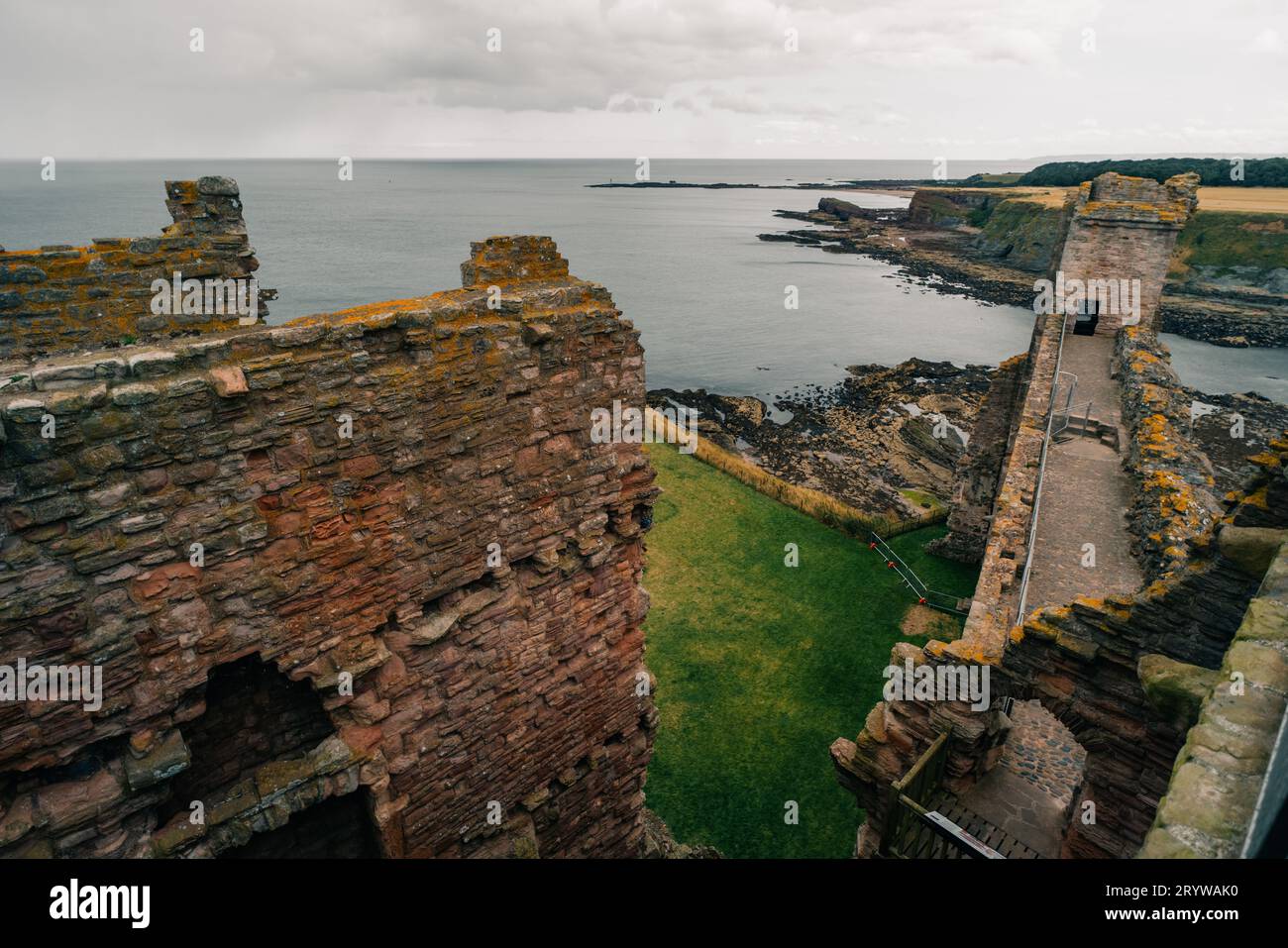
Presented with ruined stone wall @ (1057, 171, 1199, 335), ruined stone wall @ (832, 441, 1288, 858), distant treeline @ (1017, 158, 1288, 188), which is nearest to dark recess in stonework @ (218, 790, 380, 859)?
ruined stone wall @ (832, 441, 1288, 858)

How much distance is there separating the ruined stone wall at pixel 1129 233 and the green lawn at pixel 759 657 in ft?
32.9

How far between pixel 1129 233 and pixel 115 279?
26356 mm

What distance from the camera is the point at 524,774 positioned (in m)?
7.96

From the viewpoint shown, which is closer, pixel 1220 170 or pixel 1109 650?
pixel 1109 650

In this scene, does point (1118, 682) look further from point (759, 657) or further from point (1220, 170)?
point (1220, 170)

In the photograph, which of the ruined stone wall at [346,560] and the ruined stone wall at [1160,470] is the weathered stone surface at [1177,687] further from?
the ruined stone wall at [346,560]

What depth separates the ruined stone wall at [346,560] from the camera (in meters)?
4.79

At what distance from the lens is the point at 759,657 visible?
1630cm

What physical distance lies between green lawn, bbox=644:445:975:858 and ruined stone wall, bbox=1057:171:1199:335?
10.0 metres

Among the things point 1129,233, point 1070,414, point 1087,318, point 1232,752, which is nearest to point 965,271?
point 1087,318

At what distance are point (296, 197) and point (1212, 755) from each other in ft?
668

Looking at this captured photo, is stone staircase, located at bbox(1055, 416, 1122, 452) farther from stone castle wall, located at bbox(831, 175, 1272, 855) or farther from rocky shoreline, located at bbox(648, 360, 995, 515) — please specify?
rocky shoreline, located at bbox(648, 360, 995, 515)
